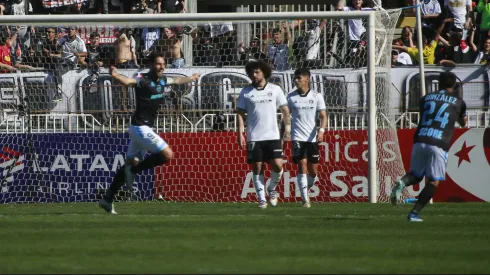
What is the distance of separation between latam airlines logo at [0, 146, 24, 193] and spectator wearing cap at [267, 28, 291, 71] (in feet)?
17.4

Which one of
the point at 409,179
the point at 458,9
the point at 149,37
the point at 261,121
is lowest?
the point at 409,179

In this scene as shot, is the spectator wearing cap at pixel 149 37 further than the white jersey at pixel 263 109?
Yes

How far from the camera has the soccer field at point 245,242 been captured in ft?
31.7

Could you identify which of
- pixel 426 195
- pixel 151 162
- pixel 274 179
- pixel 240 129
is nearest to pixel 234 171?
pixel 274 179

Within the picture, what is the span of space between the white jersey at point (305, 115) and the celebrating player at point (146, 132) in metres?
2.94

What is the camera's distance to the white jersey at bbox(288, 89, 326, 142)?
18.0 m

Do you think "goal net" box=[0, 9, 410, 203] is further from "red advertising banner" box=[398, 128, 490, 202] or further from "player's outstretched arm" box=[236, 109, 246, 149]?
"player's outstretched arm" box=[236, 109, 246, 149]

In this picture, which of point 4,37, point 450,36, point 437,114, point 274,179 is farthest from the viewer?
point 450,36

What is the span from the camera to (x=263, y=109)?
56.9 ft

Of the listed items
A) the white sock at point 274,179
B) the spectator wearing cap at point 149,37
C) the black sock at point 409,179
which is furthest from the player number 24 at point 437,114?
the spectator wearing cap at point 149,37

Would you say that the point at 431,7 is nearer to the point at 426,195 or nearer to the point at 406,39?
the point at 406,39

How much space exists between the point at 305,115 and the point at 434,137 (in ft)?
15.1

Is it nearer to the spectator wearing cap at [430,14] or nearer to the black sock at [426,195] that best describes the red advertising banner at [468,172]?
the spectator wearing cap at [430,14]

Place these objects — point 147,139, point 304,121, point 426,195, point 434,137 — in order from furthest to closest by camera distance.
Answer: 1. point 304,121
2. point 147,139
3. point 434,137
4. point 426,195
